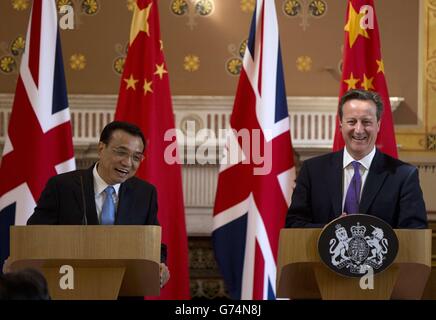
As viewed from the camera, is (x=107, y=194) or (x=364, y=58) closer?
(x=107, y=194)

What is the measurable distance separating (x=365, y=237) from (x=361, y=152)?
0.59 meters

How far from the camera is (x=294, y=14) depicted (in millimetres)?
6262

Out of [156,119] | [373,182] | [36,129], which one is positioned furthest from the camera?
[156,119]

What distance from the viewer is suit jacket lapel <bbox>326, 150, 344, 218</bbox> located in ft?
11.1

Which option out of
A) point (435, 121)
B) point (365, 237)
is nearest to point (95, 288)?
point (365, 237)

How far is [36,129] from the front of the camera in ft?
15.8

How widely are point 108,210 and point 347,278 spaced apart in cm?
97

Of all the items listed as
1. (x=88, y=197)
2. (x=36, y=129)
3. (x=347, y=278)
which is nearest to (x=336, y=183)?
(x=347, y=278)

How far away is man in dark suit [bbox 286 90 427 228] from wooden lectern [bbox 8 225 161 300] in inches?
25.6

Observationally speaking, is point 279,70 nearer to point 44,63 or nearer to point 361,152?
point 44,63

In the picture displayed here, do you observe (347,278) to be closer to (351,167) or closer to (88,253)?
(351,167)

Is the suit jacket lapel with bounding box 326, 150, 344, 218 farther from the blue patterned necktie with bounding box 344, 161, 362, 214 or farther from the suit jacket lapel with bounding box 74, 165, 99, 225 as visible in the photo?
the suit jacket lapel with bounding box 74, 165, 99, 225

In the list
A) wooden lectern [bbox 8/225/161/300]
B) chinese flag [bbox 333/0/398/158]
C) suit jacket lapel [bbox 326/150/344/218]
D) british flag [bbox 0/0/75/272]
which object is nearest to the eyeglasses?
wooden lectern [bbox 8/225/161/300]
